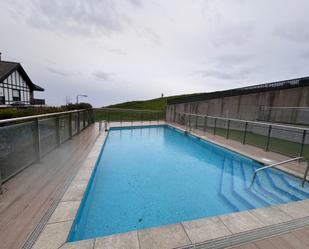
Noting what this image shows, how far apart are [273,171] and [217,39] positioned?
22.2 ft

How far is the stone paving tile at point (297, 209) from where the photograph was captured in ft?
7.06

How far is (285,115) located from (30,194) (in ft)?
39.3

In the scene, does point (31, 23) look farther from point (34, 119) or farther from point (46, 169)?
point (46, 169)

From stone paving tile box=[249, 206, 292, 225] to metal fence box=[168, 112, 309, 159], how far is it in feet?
10.5

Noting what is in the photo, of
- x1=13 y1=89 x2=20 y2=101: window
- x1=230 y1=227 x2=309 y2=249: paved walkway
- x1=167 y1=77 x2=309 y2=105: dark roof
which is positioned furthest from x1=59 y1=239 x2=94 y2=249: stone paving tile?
x1=13 y1=89 x2=20 y2=101: window

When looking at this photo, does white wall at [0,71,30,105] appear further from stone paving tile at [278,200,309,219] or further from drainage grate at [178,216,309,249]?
stone paving tile at [278,200,309,219]

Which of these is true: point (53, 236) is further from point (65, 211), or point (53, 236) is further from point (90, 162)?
point (90, 162)

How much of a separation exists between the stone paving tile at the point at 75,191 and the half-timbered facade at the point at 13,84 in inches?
602

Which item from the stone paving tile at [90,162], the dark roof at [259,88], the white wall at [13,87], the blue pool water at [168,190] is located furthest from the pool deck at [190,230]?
the white wall at [13,87]

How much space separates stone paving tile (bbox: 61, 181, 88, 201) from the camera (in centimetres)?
234

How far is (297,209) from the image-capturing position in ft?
7.50

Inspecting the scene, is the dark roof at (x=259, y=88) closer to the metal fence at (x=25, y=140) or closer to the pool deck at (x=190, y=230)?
the pool deck at (x=190, y=230)

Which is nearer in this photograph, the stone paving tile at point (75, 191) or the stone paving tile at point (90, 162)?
the stone paving tile at point (75, 191)

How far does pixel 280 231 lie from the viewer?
182 centimetres
